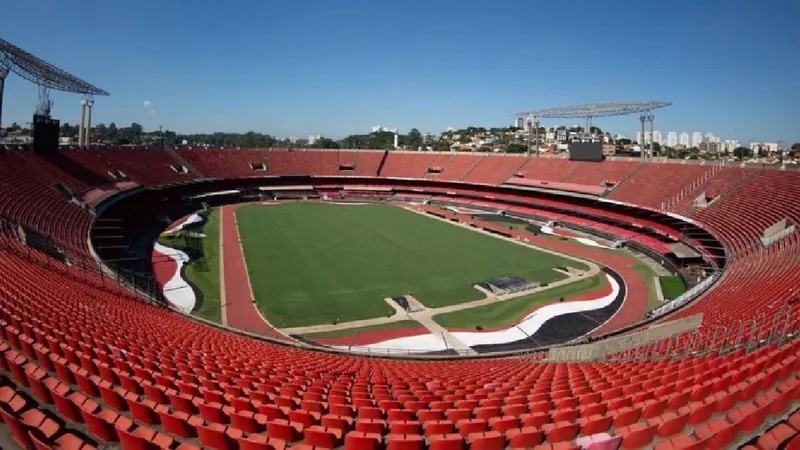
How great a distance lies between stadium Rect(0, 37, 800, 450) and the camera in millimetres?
8008

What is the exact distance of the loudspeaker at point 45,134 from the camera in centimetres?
4353

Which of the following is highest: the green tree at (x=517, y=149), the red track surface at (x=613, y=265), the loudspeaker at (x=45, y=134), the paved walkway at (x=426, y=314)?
the green tree at (x=517, y=149)

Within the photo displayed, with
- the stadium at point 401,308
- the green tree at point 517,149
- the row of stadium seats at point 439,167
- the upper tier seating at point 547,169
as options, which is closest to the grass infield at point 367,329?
the stadium at point 401,308

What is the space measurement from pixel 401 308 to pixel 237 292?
11653 millimetres

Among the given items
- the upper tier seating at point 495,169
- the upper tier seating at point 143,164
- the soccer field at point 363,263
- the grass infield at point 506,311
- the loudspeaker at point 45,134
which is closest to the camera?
the grass infield at point 506,311

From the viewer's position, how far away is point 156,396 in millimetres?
8664

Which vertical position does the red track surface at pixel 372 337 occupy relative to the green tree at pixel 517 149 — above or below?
below

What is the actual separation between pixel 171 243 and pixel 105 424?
41.7 metres

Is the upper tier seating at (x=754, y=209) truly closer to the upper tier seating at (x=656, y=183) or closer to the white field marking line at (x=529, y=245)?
the upper tier seating at (x=656, y=183)

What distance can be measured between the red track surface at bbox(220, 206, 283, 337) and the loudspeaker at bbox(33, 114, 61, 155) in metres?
18.3

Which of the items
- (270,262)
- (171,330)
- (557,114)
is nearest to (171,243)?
(270,262)

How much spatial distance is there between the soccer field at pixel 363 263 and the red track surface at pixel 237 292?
2.11 ft

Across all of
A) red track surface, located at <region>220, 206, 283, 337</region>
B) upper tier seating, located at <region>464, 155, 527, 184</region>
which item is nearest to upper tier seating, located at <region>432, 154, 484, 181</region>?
upper tier seating, located at <region>464, 155, 527, 184</region>

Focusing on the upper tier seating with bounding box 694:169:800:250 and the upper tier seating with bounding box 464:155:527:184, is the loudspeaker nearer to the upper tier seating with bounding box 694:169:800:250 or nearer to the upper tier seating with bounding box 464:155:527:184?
the upper tier seating with bounding box 464:155:527:184
